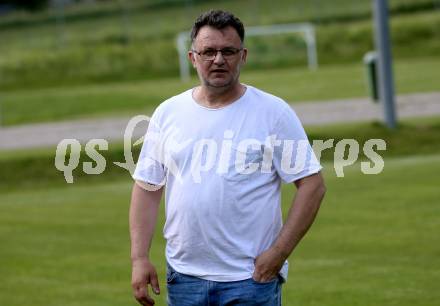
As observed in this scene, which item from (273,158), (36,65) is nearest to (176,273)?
(273,158)

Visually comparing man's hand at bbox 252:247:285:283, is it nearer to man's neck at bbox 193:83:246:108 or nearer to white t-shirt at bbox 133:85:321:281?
white t-shirt at bbox 133:85:321:281

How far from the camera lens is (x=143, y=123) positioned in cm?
2703

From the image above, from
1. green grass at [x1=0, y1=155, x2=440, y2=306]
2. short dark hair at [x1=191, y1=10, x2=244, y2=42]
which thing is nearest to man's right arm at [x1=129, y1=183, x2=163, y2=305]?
short dark hair at [x1=191, y1=10, x2=244, y2=42]

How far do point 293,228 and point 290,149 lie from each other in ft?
1.17

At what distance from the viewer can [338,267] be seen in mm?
12273

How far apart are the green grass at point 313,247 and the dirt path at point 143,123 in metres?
6.88

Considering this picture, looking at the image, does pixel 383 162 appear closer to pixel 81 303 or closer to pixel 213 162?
pixel 81 303

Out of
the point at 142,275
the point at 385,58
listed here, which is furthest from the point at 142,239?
the point at 385,58

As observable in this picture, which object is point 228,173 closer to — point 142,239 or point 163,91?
point 142,239

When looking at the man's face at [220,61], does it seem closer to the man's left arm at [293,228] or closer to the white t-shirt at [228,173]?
the white t-shirt at [228,173]

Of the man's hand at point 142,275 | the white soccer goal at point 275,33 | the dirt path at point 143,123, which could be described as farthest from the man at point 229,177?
the white soccer goal at point 275,33

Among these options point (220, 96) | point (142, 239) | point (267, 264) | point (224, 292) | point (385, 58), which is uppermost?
point (220, 96)

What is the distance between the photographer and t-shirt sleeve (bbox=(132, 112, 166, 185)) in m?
6.27

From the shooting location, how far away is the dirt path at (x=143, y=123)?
26.3 meters
